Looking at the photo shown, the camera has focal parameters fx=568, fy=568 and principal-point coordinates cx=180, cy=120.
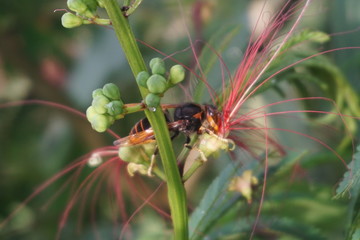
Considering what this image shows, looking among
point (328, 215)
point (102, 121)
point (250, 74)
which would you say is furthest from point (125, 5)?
point (328, 215)

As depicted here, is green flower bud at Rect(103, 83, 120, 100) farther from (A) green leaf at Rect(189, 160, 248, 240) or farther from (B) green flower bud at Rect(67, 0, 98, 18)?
(A) green leaf at Rect(189, 160, 248, 240)

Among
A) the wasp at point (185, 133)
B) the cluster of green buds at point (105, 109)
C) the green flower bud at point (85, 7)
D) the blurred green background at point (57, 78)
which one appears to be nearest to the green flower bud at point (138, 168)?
the wasp at point (185, 133)

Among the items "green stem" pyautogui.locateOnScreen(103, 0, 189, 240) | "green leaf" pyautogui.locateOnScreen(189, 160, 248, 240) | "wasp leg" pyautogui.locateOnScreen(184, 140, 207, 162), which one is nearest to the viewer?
"green stem" pyautogui.locateOnScreen(103, 0, 189, 240)

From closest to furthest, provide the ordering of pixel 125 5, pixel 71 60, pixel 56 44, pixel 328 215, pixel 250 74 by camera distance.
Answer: pixel 125 5 < pixel 250 74 < pixel 328 215 < pixel 56 44 < pixel 71 60

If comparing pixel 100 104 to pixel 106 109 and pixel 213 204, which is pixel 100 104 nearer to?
pixel 106 109

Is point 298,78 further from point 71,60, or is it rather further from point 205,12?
point 71,60

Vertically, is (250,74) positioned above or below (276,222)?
above

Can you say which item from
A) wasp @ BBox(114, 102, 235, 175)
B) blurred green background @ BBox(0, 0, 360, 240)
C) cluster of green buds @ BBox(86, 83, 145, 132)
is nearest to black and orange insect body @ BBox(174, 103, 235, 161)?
wasp @ BBox(114, 102, 235, 175)
